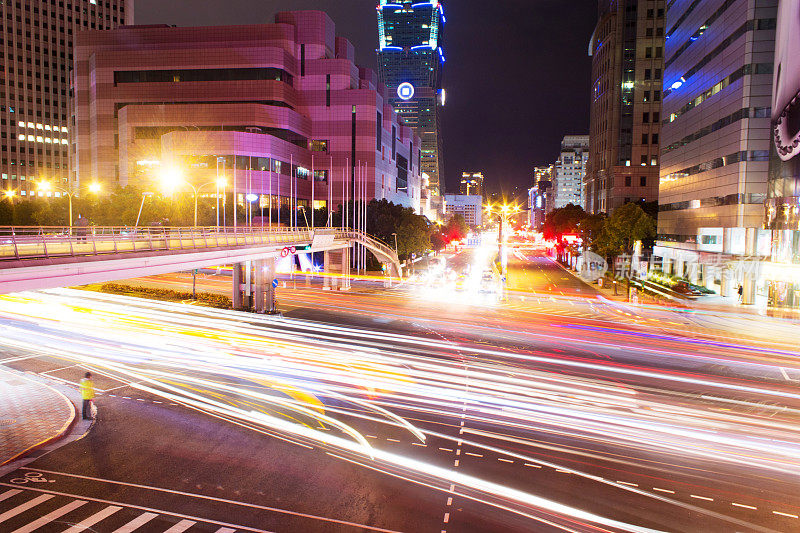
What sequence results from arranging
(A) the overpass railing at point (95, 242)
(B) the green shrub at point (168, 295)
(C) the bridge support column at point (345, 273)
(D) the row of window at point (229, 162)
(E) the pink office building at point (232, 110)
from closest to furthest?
(A) the overpass railing at point (95, 242), (B) the green shrub at point (168, 295), (C) the bridge support column at point (345, 273), (D) the row of window at point (229, 162), (E) the pink office building at point (232, 110)

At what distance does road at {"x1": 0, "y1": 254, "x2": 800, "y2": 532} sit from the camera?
1199cm

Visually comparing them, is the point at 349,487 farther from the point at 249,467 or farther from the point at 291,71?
the point at 291,71

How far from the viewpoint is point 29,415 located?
56.3 ft

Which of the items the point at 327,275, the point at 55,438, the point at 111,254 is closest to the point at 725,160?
the point at 327,275

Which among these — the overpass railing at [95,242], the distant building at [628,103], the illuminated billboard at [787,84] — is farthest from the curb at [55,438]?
the distant building at [628,103]

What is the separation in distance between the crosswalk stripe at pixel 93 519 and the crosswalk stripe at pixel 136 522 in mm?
713

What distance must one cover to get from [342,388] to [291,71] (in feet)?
275

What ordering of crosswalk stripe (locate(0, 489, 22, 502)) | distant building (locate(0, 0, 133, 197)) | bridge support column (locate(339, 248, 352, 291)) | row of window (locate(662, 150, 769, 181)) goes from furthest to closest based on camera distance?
distant building (locate(0, 0, 133, 197)) < bridge support column (locate(339, 248, 352, 291)) < row of window (locate(662, 150, 769, 181)) < crosswalk stripe (locate(0, 489, 22, 502))

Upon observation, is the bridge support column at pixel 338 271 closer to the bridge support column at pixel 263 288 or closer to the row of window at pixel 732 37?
the bridge support column at pixel 263 288

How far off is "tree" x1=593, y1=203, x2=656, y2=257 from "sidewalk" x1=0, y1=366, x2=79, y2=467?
65.5 m

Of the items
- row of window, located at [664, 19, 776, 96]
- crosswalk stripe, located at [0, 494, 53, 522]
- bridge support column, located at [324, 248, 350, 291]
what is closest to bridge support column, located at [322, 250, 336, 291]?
bridge support column, located at [324, 248, 350, 291]

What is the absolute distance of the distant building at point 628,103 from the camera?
104 metres

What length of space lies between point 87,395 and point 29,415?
2287mm

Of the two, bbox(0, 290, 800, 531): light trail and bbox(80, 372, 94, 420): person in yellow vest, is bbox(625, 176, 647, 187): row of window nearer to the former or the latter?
bbox(0, 290, 800, 531): light trail
